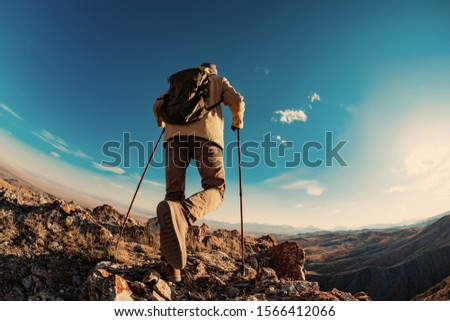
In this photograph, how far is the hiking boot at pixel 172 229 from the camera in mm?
2914

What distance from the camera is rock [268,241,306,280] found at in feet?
17.4

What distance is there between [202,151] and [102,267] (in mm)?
1991

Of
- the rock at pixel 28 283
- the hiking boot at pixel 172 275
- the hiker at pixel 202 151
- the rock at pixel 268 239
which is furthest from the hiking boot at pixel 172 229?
the rock at pixel 268 239

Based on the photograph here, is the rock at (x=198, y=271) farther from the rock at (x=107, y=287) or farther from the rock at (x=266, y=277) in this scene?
the rock at (x=107, y=287)

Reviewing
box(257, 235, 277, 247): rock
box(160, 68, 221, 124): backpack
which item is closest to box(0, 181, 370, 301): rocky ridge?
box(160, 68, 221, 124): backpack

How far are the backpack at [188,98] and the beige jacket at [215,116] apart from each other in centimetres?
7

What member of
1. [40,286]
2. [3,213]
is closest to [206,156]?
[40,286]

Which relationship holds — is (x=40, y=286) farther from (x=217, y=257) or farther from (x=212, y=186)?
(x=217, y=257)

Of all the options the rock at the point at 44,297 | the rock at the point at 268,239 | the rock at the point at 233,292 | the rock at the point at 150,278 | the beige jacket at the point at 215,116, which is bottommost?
the rock at the point at 268,239

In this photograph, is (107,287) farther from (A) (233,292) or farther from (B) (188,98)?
(B) (188,98)

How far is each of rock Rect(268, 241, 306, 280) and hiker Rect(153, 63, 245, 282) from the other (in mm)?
2639

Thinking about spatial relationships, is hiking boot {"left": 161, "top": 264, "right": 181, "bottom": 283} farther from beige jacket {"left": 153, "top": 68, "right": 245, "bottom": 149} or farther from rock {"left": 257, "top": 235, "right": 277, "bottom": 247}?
rock {"left": 257, "top": 235, "right": 277, "bottom": 247}

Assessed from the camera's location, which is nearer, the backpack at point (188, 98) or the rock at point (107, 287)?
the rock at point (107, 287)
